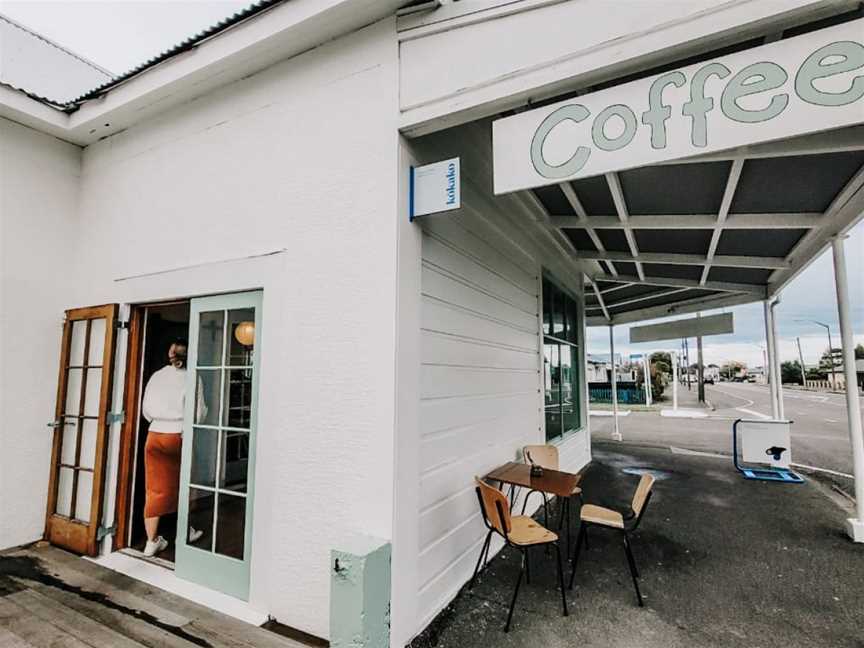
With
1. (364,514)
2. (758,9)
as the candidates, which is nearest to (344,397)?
(364,514)

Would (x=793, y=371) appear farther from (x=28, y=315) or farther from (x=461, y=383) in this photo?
(x=28, y=315)

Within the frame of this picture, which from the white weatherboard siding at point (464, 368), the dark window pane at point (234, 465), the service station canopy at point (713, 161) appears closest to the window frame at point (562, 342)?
the white weatherboard siding at point (464, 368)

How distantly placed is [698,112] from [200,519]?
374 centimetres

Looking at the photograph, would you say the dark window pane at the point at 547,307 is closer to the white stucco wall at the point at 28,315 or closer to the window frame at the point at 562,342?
the window frame at the point at 562,342

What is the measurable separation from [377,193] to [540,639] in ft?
8.86

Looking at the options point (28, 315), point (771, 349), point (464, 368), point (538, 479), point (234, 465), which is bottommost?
point (538, 479)

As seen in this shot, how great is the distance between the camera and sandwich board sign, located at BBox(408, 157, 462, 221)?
2.41 meters

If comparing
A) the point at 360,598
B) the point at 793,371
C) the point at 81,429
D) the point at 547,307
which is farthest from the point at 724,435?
the point at 793,371

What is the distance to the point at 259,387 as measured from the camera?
9.07ft

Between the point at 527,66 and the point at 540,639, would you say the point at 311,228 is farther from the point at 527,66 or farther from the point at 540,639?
the point at 540,639

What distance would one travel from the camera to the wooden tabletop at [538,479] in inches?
118

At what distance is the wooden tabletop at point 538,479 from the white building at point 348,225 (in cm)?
18

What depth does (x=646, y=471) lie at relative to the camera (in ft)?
20.8

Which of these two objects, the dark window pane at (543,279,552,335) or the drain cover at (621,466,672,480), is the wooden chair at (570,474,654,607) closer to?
the dark window pane at (543,279,552,335)
